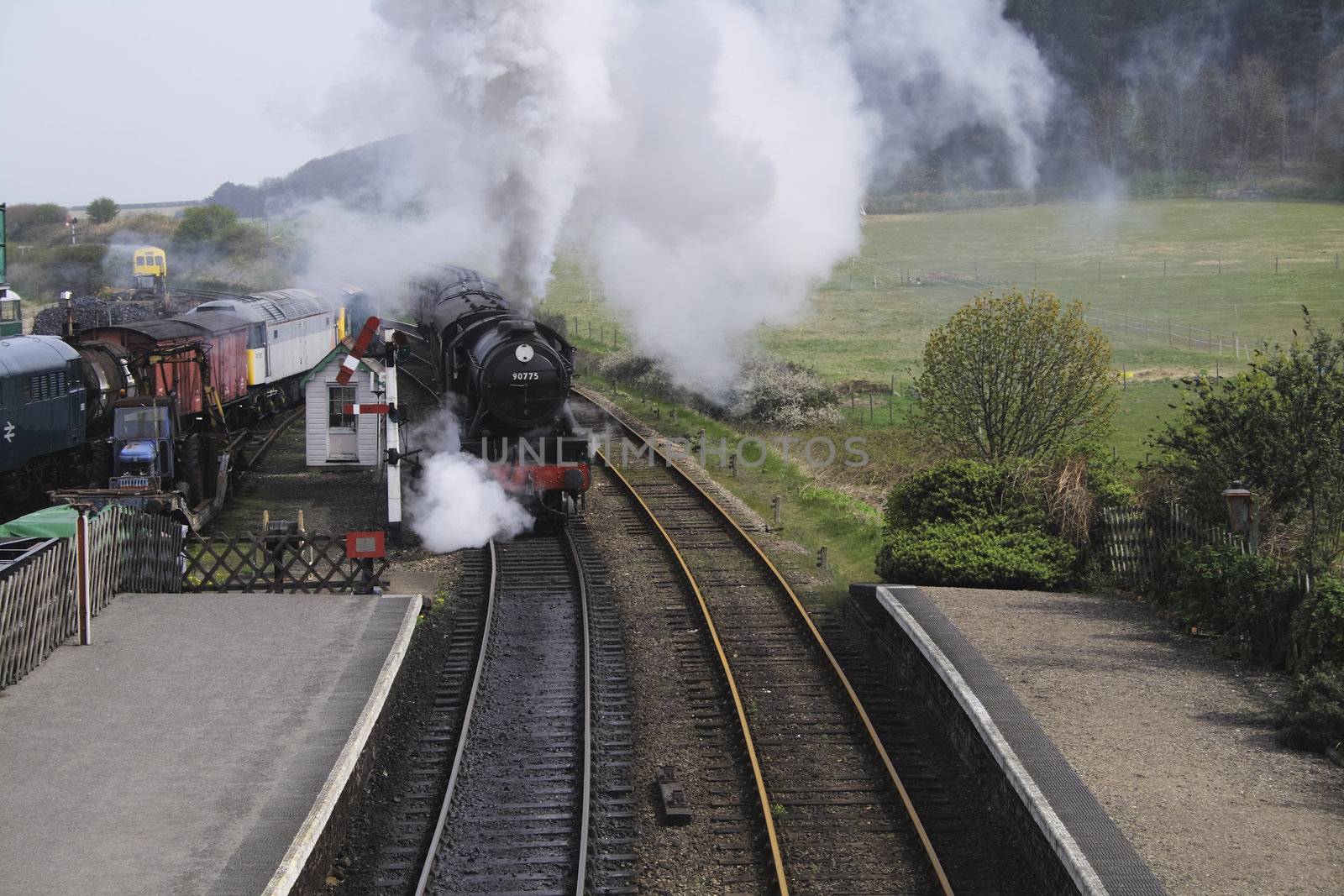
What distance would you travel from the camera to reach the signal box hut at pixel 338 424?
79.8 ft

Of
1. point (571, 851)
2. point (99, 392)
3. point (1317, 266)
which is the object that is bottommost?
point (571, 851)

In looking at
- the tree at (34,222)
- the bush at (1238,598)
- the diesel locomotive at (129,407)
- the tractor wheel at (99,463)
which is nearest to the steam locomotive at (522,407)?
the diesel locomotive at (129,407)

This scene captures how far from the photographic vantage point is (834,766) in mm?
11703

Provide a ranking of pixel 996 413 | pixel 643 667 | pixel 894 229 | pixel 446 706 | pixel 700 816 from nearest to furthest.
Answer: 1. pixel 700 816
2. pixel 446 706
3. pixel 643 667
4. pixel 996 413
5. pixel 894 229

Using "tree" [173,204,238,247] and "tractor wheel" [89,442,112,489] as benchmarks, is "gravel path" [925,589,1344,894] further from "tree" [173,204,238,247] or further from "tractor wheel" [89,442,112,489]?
"tree" [173,204,238,247]

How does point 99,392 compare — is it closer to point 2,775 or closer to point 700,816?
point 2,775

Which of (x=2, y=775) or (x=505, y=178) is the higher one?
(x=505, y=178)

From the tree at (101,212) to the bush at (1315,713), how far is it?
106 metres

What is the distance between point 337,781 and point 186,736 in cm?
203

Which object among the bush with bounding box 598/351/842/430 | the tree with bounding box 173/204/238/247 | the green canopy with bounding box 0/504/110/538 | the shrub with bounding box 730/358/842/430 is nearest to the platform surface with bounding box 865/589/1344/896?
the green canopy with bounding box 0/504/110/538

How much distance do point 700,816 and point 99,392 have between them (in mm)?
17728

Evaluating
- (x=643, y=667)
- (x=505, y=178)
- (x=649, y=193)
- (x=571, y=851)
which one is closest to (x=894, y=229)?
(x=649, y=193)

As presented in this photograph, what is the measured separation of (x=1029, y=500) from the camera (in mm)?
18375

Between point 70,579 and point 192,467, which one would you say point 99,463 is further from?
point 70,579
